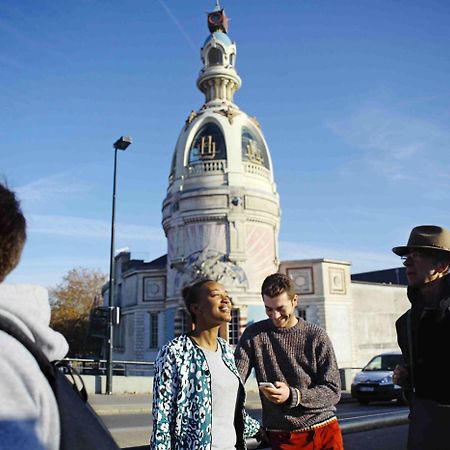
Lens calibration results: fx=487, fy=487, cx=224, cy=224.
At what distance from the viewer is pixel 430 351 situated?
3016mm

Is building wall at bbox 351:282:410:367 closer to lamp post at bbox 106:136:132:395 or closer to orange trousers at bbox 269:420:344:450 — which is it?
lamp post at bbox 106:136:132:395

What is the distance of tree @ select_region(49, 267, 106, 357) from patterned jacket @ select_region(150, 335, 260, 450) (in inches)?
1642

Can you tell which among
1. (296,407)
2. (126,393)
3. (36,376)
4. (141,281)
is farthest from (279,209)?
(36,376)

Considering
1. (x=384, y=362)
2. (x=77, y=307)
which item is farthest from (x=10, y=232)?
(x=77, y=307)

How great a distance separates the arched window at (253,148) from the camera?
30.2 m

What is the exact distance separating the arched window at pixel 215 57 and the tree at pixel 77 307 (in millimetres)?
24488

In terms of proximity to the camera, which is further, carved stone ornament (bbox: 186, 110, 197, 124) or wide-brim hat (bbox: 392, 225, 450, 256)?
carved stone ornament (bbox: 186, 110, 197, 124)

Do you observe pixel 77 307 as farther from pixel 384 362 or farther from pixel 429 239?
pixel 429 239

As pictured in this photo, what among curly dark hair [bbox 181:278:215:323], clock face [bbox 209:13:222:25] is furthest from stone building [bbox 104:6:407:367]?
curly dark hair [bbox 181:278:215:323]

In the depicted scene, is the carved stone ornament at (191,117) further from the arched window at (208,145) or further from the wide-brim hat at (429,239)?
the wide-brim hat at (429,239)

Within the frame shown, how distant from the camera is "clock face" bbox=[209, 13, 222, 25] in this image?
124ft

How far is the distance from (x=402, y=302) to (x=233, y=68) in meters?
20.6

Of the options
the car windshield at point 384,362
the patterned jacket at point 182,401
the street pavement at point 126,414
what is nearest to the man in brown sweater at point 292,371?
the patterned jacket at point 182,401

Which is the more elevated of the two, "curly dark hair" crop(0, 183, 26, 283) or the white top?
"curly dark hair" crop(0, 183, 26, 283)
